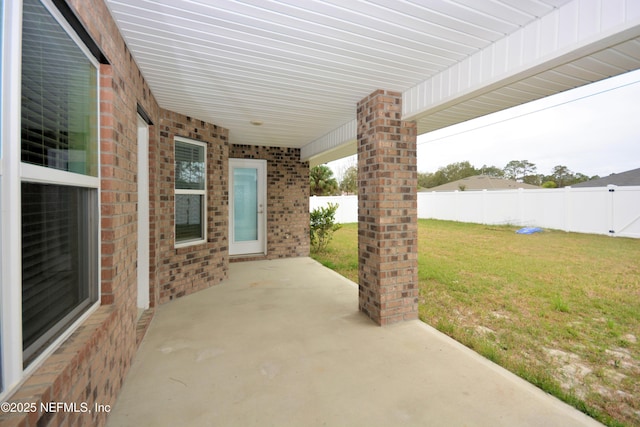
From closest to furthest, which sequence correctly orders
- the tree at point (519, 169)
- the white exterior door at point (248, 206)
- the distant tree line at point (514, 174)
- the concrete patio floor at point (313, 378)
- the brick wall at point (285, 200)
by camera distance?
the concrete patio floor at point (313, 378) → the white exterior door at point (248, 206) → the brick wall at point (285, 200) → the distant tree line at point (514, 174) → the tree at point (519, 169)

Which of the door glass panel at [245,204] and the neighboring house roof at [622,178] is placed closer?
the door glass panel at [245,204]

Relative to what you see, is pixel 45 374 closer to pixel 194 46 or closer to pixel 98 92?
pixel 98 92

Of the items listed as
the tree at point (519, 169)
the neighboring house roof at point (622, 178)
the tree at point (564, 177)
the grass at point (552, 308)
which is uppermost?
the tree at point (519, 169)

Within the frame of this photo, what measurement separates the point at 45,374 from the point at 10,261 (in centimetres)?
50

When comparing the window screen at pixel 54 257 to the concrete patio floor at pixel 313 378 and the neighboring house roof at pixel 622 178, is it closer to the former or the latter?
the concrete patio floor at pixel 313 378

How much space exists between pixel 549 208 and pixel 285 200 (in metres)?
9.04

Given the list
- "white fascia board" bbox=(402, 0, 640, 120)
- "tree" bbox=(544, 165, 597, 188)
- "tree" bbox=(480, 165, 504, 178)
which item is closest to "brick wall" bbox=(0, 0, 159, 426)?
"white fascia board" bbox=(402, 0, 640, 120)

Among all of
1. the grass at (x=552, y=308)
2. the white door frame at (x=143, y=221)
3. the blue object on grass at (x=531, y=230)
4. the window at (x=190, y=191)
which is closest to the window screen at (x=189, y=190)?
the window at (x=190, y=191)

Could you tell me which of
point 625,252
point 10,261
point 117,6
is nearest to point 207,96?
point 117,6

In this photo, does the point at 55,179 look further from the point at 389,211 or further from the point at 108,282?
the point at 389,211

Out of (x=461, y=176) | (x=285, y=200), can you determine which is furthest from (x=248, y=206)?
(x=461, y=176)

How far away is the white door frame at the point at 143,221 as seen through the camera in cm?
362

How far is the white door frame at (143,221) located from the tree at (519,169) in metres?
27.4

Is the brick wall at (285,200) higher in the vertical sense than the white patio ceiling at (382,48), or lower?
lower
